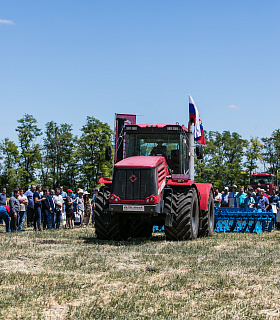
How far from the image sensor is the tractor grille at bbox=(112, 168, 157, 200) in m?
11.9

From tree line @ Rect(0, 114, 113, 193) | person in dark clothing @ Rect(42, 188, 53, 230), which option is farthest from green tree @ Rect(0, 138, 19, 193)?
person in dark clothing @ Rect(42, 188, 53, 230)

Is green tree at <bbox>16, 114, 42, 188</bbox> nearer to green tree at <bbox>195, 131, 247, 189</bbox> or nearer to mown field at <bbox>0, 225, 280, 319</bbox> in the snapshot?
green tree at <bbox>195, 131, 247, 189</bbox>

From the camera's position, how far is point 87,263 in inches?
359

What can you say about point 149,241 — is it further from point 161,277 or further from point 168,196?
point 161,277

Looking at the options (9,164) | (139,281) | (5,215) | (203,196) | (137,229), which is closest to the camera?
(139,281)

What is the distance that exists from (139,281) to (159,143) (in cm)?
665

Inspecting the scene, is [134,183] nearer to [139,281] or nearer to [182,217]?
[182,217]

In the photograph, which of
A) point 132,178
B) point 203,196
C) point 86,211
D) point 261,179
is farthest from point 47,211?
point 261,179

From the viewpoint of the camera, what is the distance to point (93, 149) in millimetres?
59969

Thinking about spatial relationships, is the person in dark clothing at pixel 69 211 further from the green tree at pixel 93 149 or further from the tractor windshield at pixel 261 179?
the green tree at pixel 93 149

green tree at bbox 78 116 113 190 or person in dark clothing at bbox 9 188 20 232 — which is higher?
green tree at bbox 78 116 113 190

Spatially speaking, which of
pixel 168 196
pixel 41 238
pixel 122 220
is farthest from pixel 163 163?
pixel 41 238

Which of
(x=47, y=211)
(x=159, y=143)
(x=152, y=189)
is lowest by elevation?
(x=47, y=211)

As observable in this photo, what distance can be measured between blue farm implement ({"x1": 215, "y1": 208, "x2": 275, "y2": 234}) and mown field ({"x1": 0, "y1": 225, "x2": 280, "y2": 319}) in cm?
511
